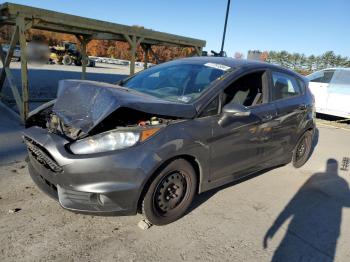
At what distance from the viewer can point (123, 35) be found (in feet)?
31.5

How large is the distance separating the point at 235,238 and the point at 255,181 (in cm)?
176

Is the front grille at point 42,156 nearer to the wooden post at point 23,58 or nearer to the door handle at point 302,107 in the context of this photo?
the door handle at point 302,107

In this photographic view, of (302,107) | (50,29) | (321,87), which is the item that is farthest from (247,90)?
(321,87)

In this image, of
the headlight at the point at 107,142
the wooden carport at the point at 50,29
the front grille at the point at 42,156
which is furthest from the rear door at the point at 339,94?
the front grille at the point at 42,156

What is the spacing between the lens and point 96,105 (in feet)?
10.6

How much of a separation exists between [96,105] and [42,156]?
700 millimetres

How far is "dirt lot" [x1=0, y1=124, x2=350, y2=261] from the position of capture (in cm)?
296

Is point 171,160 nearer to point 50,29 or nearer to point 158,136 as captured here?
point 158,136

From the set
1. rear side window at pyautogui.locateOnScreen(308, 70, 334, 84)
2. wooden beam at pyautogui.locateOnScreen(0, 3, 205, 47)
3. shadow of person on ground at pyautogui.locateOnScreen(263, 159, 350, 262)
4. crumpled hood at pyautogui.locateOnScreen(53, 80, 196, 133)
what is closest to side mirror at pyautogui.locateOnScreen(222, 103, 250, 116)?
crumpled hood at pyautogui.locateOnScreen(53, 80, 196, 133)

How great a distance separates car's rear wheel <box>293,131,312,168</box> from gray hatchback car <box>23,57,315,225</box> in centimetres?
99

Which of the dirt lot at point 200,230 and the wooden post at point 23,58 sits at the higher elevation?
the wooden post at point 23,58

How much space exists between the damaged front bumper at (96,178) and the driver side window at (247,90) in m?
1.47

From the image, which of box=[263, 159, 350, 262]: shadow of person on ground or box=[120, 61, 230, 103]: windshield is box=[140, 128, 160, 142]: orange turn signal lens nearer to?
box=[120, 61, 230, 103]: windshield

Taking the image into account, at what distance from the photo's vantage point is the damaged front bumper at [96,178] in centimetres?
291
